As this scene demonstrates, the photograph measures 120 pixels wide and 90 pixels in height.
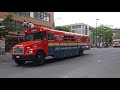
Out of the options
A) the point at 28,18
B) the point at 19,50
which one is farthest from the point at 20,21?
the point at 19,50

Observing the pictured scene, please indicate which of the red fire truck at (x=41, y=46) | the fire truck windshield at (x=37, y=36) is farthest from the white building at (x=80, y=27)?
the fire truck windshield at (x=37, y=36)

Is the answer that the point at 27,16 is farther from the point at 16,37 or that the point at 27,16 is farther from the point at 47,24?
the point at 47,24

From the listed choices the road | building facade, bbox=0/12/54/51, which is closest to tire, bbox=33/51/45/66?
the road

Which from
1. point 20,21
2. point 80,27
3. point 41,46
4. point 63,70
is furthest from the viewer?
point 80,27

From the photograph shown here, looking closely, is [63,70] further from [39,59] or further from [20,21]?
[20,21]

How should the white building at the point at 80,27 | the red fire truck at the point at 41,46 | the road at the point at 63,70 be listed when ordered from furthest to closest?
the white building at the point at 80,27 < the red fire truck at the point at 41,46 < the road at the point at 63,70

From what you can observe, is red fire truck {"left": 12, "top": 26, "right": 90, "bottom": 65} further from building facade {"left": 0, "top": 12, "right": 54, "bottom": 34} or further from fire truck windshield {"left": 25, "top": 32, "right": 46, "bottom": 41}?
building facade {"left": 0, "top": 12, "right": 54, "bottom": 34}

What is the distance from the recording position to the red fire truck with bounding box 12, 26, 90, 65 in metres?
16.5

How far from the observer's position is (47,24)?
5338cm

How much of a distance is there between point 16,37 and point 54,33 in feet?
72.7

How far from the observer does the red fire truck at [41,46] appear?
16.5 meters

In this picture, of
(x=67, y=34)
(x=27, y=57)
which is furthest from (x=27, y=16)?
(x=27, y=57)

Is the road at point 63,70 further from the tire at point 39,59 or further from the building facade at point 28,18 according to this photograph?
the building facade at point 28,18

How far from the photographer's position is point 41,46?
17250 mm
